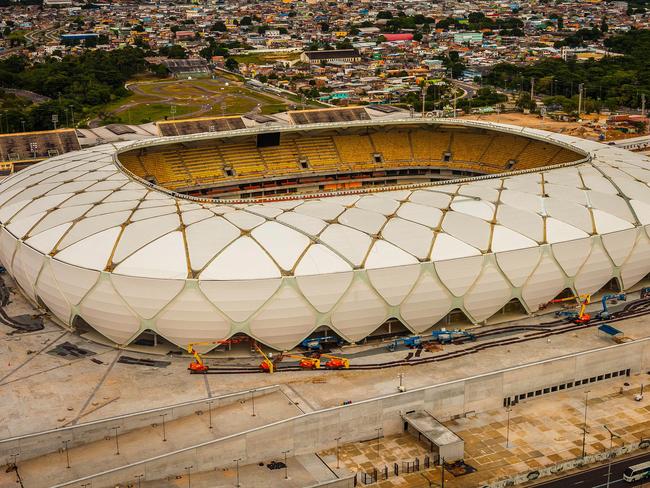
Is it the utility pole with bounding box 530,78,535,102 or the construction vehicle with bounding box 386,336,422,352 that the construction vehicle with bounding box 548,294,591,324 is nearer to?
the construction vehicle with bounding box 386,336,422,352

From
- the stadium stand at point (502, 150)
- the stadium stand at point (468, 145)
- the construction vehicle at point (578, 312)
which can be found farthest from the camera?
the stadium stand at point (468, 145)

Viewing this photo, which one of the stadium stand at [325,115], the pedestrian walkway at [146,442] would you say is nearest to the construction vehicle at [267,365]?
the pedestrian walkway at [146,442]

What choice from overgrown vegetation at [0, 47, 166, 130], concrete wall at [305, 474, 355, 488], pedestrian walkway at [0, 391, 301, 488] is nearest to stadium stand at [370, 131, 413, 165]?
pedestrian walkway at [0, 391, 301, 488]

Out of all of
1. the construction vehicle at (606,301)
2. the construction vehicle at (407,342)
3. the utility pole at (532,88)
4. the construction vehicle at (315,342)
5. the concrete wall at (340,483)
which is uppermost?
the construction vehicle at (315,342)

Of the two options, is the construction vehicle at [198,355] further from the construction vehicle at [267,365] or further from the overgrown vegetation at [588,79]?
the overgrown vegetation at [588,79]

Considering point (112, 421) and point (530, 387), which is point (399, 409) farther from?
point (112, 421)

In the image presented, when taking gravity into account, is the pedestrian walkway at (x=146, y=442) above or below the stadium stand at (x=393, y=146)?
below

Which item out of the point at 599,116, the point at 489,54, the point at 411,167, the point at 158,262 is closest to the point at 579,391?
the point at 158,262
